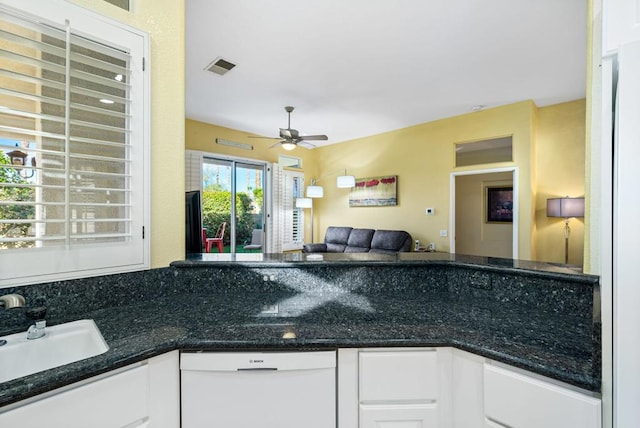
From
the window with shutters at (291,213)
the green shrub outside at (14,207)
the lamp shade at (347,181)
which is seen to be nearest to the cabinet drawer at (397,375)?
the green shrub outside at (14,207)

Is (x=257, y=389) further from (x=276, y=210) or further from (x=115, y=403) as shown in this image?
(x=276, y=210)

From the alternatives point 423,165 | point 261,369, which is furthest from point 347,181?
point 261,369

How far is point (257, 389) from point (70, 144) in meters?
1.34

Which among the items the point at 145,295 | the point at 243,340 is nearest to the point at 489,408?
the point at 243,340

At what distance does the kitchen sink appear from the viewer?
103 centimetres

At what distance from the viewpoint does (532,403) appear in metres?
0.93

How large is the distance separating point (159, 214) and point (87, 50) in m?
0.83

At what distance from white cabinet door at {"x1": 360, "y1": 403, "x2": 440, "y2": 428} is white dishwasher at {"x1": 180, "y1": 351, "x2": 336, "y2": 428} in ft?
0.50

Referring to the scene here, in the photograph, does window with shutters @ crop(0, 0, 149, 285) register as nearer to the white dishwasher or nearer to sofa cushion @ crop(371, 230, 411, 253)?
the white dishwasher

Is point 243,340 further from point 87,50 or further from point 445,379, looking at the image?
point 87,50

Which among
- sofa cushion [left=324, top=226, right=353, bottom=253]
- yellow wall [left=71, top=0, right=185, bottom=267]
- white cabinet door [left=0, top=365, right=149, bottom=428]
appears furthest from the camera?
sofa cushion [left=324, top=226, right=353, bottom=253]

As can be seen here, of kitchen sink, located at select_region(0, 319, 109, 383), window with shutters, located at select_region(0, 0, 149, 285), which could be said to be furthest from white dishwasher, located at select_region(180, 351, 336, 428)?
window with shutters, located at select_region(0, 0, 149, 285)

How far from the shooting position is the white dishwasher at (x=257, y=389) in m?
1.08

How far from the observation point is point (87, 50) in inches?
53.0
